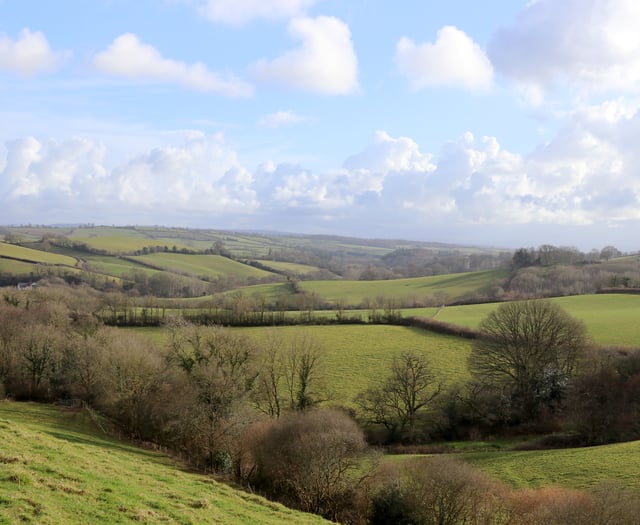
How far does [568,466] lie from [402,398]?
54.6 feet

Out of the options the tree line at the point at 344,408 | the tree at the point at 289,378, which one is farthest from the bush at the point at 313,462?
the tree at the point at 289,378

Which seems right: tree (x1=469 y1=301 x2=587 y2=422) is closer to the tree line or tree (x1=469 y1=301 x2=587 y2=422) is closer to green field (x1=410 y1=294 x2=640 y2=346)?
the tree line

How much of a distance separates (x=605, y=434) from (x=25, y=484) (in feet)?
124

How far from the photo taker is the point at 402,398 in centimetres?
4319

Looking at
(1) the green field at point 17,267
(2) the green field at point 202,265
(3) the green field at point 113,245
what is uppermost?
(3) the green field at point 113,245

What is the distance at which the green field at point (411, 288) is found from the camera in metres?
102

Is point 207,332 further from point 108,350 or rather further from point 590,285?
point 590,285

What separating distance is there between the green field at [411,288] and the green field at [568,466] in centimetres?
6498

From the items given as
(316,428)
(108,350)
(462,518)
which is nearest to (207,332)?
(108,350)

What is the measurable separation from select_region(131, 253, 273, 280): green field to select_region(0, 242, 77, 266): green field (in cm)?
2296

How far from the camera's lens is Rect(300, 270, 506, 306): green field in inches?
4018

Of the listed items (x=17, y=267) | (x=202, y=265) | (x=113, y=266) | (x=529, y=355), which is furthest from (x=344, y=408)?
(x=202, y=265)

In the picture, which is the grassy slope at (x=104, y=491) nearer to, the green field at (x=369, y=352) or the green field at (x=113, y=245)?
the green field at (x=369, y=352)

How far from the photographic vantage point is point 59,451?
20.4 metres
